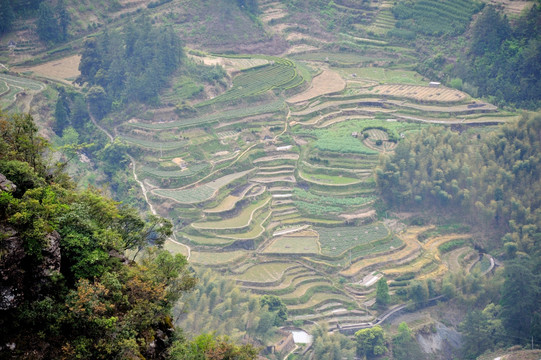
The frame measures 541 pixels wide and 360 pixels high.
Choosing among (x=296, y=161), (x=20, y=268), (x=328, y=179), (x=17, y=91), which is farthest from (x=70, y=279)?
(x=17, y=91)

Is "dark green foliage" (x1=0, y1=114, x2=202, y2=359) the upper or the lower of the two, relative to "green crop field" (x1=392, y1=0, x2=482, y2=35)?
upper

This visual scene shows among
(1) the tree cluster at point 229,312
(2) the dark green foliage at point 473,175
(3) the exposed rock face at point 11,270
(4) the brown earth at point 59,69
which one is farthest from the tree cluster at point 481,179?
(3) the exposed rock face at point 11,270

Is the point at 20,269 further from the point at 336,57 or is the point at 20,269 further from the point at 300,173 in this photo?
the point at 336,57

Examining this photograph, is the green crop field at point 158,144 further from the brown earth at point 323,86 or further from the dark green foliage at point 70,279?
the dark green foliage at point 70,279

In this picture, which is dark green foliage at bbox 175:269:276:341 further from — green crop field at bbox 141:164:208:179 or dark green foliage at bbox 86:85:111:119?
dark green foliage at bbox 86:85:111:119

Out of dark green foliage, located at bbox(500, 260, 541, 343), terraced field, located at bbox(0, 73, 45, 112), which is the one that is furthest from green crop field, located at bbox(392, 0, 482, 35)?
terraced field, located at bbox(0, 73, 45, 112)

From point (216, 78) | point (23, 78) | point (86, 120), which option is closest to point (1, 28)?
point (23, 78)

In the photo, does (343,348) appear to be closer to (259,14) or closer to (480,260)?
(480,260)
